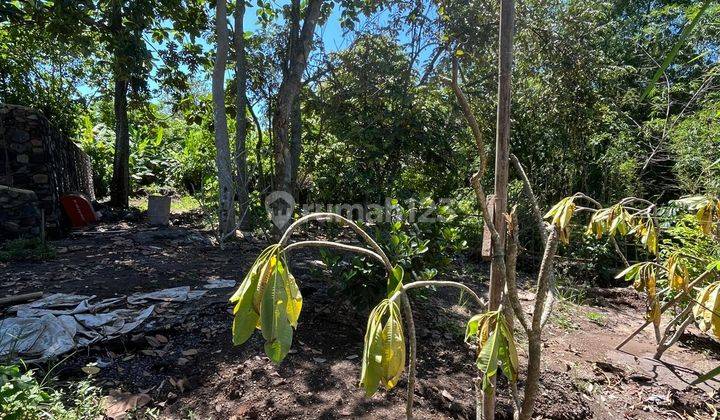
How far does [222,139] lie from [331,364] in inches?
165

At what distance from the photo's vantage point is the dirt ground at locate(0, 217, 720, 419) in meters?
2.30

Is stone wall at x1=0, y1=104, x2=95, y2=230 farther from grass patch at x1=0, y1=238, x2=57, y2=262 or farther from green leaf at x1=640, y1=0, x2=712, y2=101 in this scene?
A: green leaf at x1=640, y1=0, x2=712, y2=101

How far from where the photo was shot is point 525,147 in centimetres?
664

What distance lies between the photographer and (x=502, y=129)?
117cm

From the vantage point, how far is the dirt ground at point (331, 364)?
7.54 ft

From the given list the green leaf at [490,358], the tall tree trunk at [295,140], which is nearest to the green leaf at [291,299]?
the green leaf at [490,358]

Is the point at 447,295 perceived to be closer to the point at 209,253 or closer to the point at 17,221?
the point at 209,253

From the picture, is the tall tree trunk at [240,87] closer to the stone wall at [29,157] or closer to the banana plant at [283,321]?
the stone wall at [29,157]

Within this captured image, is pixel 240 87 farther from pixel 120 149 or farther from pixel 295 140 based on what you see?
pixel 120 149

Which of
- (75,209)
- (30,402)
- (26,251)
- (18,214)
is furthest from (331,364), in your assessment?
(75,209)

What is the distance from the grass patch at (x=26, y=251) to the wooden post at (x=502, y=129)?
5.38 metres

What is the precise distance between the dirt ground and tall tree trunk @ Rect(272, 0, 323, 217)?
189cm

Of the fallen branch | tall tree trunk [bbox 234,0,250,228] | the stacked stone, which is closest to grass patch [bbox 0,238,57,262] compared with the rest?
the stacked stone

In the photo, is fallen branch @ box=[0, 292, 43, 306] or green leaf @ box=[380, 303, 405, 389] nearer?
green leaf @ box=[380, 303, 405, 389]
